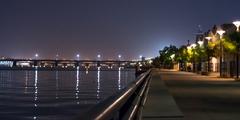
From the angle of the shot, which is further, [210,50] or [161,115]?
[210,50]

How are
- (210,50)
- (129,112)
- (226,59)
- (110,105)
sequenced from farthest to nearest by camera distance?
(226,59)
(210,50)
(129,112)
(110,105)

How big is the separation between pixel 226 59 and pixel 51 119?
281ft

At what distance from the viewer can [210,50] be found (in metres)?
95.1

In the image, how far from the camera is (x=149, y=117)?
1622cm

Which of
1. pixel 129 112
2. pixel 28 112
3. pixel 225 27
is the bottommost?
pixel 28 112

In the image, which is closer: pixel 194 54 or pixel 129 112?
pixel 129 112

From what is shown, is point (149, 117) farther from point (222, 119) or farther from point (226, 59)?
point (226, 59)

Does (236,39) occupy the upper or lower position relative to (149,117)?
upper

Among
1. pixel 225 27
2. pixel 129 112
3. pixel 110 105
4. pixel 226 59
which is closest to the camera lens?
pixel 110 105

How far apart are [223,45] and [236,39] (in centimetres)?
629

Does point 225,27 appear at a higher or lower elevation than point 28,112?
higher

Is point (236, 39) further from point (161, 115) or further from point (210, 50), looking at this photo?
point (161, 115)

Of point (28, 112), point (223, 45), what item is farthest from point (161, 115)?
point (223, 45)

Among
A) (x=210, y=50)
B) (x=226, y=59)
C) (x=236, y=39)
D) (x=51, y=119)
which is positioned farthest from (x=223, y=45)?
(x=51, y=119)
